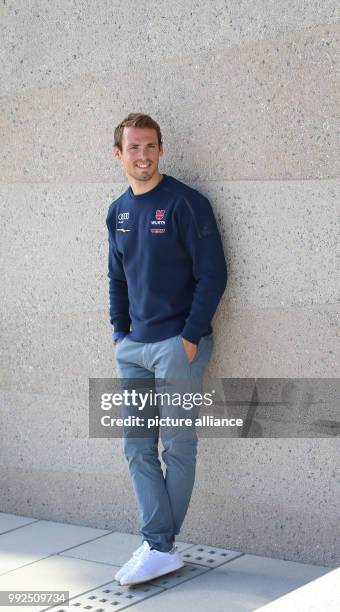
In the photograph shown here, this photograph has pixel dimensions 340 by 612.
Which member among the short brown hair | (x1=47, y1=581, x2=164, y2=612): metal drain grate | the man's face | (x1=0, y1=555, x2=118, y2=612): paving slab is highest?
the short brown hair

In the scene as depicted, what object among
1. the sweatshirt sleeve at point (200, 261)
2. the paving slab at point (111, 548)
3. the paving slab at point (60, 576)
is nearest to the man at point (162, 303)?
the sweatshirt sleeve at point (200, 261)

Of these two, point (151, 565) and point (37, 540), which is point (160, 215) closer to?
point (151, 565)

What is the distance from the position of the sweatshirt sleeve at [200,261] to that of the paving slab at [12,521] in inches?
50.6

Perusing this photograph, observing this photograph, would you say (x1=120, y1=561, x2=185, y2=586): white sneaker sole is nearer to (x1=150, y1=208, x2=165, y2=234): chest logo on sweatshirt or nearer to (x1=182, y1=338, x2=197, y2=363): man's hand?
(x1=182, y1=338, x2=197, y2=363): man's hand

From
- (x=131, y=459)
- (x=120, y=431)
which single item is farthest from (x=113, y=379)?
(x=131, y=459)

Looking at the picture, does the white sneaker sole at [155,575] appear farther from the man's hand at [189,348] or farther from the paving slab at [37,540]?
the man's hand at [189,348]

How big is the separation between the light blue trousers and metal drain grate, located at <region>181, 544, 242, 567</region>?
0.16 metres

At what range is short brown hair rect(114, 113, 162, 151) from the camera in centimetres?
340

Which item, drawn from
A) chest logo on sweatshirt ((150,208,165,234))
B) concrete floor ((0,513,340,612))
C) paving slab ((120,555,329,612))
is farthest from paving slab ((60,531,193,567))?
chest logo on sweatshirt ((150,208,165,234))

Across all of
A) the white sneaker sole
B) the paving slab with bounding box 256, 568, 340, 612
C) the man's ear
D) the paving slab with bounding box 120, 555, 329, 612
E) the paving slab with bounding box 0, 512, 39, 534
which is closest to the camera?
the paving slab with bounding box 256, 568, 340, 612

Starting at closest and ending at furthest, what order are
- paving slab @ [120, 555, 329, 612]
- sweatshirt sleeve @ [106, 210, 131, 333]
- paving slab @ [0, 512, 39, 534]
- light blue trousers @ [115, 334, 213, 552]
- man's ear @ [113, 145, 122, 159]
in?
paving slab @ [120, 555, 329, 612] → light blue trousers @ [115, 334, 213, 552] → man's ear @ [113, 145, 122, 159] → sweatshirt sleeve @ [106, 210, 131, 333] → paving slab @ [0, 512, 39, 534]

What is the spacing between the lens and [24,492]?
4230mm

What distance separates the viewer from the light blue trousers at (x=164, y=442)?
338cm

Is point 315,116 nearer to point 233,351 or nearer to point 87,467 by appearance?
point 233,351
